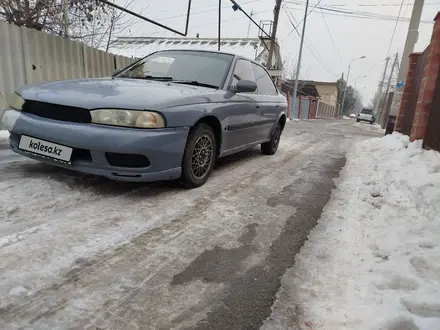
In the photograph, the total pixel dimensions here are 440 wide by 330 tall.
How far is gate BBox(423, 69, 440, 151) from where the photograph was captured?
4.39 m

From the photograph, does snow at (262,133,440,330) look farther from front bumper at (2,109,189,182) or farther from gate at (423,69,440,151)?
front bumper at (2,109,189,182)

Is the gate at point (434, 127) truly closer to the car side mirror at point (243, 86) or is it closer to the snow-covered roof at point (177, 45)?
the car side mirror at point (243, 86)

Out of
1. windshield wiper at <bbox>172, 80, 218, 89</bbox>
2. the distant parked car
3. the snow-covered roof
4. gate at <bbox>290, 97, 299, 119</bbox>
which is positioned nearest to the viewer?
windshield wiper at <bbox>172, 80, 218, 89</bbox>

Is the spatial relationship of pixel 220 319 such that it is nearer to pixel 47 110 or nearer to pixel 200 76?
pixel 47 110

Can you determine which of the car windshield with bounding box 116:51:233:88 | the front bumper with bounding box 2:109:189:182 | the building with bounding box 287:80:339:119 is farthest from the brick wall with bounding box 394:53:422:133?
the building with bounding box 287:80:339:119

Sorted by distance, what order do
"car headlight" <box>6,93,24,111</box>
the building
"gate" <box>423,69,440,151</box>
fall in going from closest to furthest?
"car headlight" <box>6,93,24,111</box> → "gate" <box>423,69,440,151</box> → the building

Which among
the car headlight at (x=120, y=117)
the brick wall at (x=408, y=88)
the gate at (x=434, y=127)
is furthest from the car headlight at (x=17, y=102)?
the brick wall at (x=408, y=88)

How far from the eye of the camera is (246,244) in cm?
235

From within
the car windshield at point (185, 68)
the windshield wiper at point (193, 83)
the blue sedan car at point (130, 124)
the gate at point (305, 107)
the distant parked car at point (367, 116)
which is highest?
the car windshield at point (185, 68)

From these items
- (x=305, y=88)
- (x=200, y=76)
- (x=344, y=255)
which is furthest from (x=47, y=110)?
(x=305, y=88)

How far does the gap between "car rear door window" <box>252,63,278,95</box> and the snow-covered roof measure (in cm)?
1066

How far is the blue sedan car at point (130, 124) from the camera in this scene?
8.81ft

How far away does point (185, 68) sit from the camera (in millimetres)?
3938

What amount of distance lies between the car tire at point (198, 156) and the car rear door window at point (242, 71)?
3.07 feet
